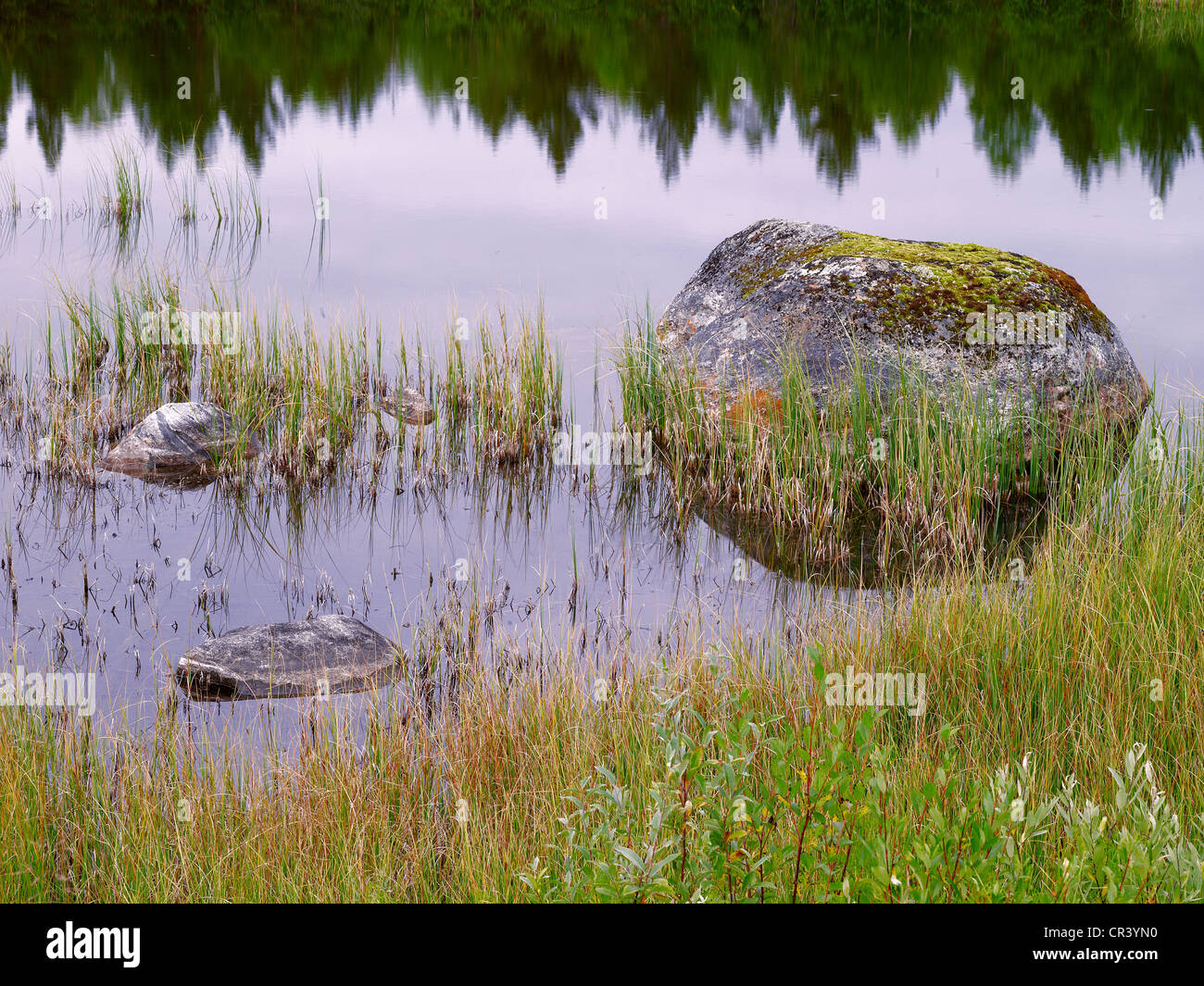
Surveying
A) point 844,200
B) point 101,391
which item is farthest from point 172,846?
point 844,200

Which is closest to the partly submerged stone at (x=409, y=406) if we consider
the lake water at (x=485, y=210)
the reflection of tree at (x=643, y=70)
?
the lake water at (x=485, y=210)

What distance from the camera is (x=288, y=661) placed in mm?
4828

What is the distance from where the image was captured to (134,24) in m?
30.7

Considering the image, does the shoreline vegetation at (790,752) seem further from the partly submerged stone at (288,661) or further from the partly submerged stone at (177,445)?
the partly submerged stone at (177,445)

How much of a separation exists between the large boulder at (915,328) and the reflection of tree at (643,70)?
10.6 meters

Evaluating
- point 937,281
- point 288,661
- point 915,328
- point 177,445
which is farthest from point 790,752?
point 177,445

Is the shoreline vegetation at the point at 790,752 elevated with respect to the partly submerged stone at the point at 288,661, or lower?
elevated

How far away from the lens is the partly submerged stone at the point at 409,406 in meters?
7.96

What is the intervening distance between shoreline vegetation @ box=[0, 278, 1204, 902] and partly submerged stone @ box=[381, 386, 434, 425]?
4.66ft

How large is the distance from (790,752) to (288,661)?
273cm

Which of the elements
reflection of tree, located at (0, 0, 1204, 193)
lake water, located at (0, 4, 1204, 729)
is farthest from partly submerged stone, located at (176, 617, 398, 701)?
reflection of tree, located at (0, 0, 1204, 193)

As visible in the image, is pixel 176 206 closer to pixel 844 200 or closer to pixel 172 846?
pixel 844 200

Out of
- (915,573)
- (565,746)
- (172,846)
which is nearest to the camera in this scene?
(172,846)

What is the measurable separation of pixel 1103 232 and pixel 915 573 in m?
10.1
